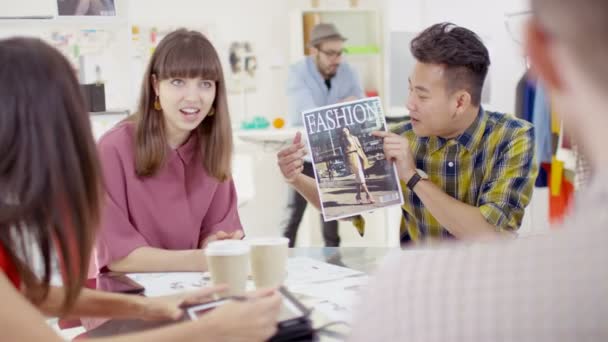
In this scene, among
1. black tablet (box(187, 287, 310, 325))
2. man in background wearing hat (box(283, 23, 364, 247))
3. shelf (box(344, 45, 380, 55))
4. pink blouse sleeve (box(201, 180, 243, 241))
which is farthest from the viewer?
shelf (box(344, 45, 380, 55))

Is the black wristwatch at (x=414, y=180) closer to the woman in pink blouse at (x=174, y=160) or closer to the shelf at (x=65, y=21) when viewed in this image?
the woman in pink blouse at (x=174, y=160)

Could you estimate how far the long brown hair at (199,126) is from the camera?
2.03 metres

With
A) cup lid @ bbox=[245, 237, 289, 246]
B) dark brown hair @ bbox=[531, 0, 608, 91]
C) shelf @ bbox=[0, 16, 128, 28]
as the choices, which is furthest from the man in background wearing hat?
dark brown hair @ bbox=[531, 0, 608, 91]

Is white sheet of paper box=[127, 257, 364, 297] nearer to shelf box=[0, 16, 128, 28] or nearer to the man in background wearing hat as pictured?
shelf box=[0, 16, 128, 28]

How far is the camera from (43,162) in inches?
40.8

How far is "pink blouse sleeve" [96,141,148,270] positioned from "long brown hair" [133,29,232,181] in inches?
3.1

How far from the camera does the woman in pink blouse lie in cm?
195

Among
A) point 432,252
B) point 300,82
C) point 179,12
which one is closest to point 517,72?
point 300,82

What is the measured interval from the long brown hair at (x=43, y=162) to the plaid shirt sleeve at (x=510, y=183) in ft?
3.71

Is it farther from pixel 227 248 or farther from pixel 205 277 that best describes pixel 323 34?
pixel 227 248

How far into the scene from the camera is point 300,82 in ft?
15.8

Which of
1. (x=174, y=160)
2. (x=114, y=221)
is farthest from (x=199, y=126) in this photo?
(x=114, y=221)

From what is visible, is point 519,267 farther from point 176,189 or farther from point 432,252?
point 176,189

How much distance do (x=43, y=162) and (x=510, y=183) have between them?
1279 millimetres
